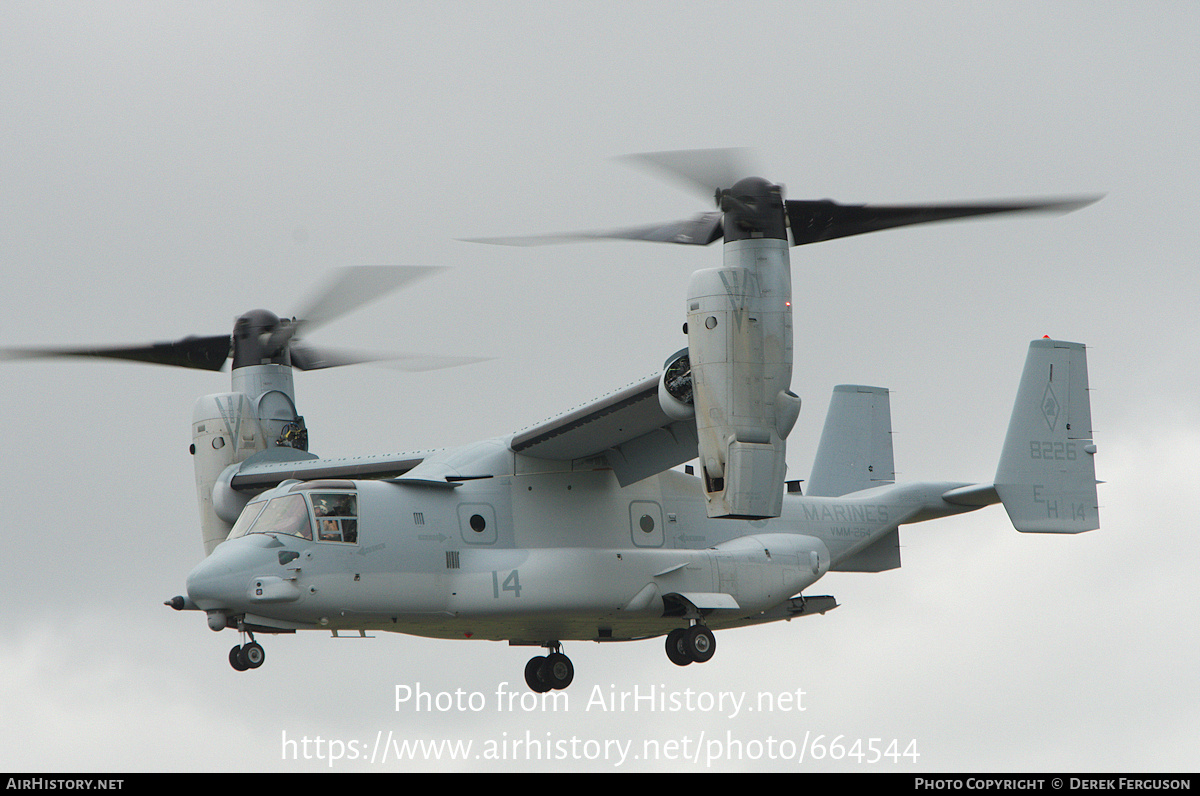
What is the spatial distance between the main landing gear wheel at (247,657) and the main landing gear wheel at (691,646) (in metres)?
5.16

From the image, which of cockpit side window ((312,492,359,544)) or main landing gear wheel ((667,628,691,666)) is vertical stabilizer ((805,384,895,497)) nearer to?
main landing gear wheel ((667,628,691,666))

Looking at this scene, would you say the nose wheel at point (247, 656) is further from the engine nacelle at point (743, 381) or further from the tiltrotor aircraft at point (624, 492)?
the engine nacelle at point (743, 381)

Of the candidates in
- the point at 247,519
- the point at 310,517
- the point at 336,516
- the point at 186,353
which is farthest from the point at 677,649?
the point at 186,353

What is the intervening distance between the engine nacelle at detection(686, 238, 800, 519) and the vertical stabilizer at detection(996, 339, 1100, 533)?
226 inches

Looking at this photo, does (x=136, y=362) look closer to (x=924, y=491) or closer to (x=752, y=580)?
(x=752, y=580)

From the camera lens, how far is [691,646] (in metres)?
19.0

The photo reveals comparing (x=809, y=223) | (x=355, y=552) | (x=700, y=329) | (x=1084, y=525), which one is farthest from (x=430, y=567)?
(x=1084, y=525)

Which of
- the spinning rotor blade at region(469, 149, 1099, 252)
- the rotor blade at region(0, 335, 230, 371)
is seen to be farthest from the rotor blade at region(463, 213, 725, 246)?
the rotor blade at region(0, 335, 230, 371)

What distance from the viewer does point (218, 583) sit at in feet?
54.0

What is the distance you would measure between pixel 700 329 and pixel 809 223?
2.10m

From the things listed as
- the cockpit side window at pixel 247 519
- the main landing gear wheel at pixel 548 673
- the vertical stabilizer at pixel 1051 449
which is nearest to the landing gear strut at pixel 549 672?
the main landing gear wheel at pixel 548 673

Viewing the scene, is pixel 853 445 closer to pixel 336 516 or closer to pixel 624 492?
Answer: pixel 624 492

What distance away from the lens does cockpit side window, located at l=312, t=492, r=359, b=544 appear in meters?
17.2

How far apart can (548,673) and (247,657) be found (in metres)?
4.66
